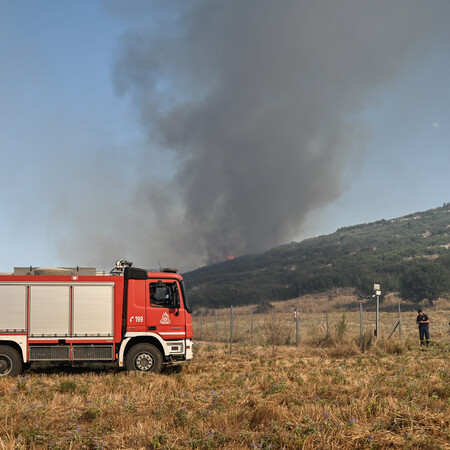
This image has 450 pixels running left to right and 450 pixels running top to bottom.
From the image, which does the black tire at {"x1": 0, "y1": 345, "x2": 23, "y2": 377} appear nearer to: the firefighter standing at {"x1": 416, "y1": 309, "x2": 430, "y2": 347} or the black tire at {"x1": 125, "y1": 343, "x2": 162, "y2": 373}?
the black tire at {"x1": 125, "y1": 343, "x2": 162, "y2": 373}

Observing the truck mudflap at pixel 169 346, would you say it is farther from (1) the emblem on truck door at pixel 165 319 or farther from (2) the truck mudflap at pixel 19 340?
(2) the truck mudflap at pixel 19 340

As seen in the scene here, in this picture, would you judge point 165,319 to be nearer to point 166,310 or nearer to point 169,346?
point 166,310

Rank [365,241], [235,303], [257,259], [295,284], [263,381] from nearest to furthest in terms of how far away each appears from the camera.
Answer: [263,381]
[235,303]
[295,284]
[365,241]
[257,259]

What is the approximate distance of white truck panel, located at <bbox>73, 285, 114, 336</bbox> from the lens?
49.6 feet

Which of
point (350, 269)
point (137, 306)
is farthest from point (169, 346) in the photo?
point (350, 269)

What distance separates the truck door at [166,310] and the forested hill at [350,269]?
71327mm

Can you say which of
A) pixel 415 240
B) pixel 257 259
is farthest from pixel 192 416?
pixel 257 259

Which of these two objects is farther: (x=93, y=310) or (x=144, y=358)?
(x=144, y=358)

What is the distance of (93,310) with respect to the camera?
49.9ft

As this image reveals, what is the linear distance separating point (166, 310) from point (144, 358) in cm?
158

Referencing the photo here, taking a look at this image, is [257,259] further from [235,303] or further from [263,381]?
[263,381]

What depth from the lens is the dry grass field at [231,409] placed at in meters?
7.58

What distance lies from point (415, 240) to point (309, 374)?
155 m

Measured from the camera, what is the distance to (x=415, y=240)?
15850 centimetres
